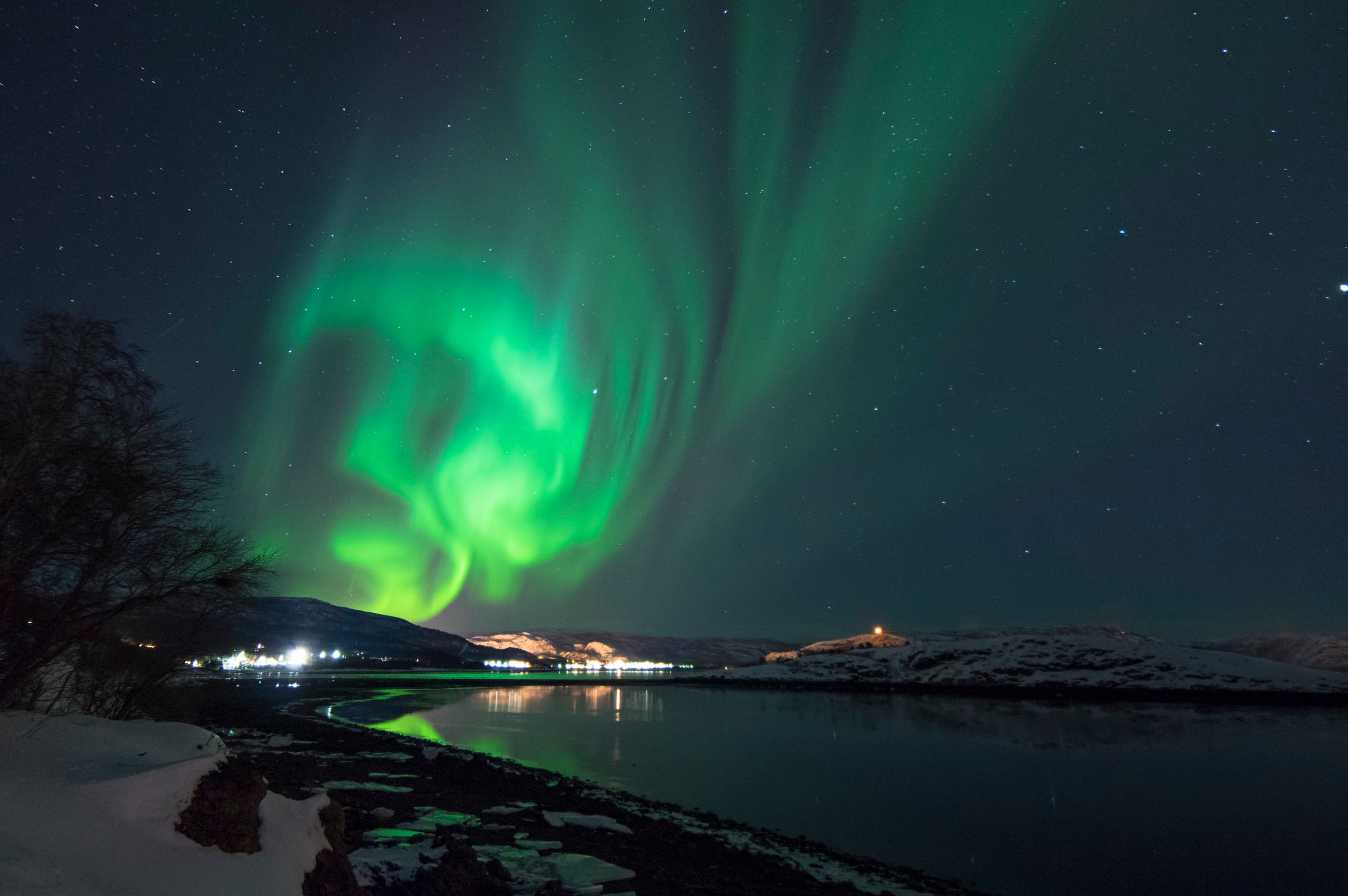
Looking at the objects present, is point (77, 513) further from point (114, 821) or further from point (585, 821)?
point (585, 821)

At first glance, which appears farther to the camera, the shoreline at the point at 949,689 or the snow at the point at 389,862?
the shoreline at the point at 949,689

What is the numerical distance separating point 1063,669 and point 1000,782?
10533cm

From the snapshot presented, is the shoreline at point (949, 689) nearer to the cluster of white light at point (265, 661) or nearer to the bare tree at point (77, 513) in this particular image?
the cluster of white light at point (265, 661)

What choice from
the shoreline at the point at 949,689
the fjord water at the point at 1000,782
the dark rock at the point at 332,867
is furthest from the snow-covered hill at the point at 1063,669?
the dark rock at the point at 332,867

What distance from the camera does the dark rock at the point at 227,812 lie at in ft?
20.9

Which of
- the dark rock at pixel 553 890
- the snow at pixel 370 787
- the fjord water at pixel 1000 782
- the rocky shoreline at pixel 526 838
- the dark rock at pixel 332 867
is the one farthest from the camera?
the fjord water at pixel 1000 782

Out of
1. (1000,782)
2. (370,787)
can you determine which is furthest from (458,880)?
(1000,782)

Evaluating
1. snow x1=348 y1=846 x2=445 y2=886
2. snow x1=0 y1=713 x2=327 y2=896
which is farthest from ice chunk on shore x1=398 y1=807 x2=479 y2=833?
snow x1=0 y1=713 x2=327 y2=896

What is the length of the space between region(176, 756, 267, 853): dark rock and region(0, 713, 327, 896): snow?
85 mm

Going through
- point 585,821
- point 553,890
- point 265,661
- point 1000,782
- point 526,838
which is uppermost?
point 265,661

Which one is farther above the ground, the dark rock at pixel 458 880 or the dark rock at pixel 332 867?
the dark rock at pixel 332 867

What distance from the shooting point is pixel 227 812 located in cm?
661

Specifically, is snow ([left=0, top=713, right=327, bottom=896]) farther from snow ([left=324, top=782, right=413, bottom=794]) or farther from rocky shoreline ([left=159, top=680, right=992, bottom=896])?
snow ([left=324, top=782, right=413, bottom=794])

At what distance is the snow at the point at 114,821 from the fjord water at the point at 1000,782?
15.9 m
